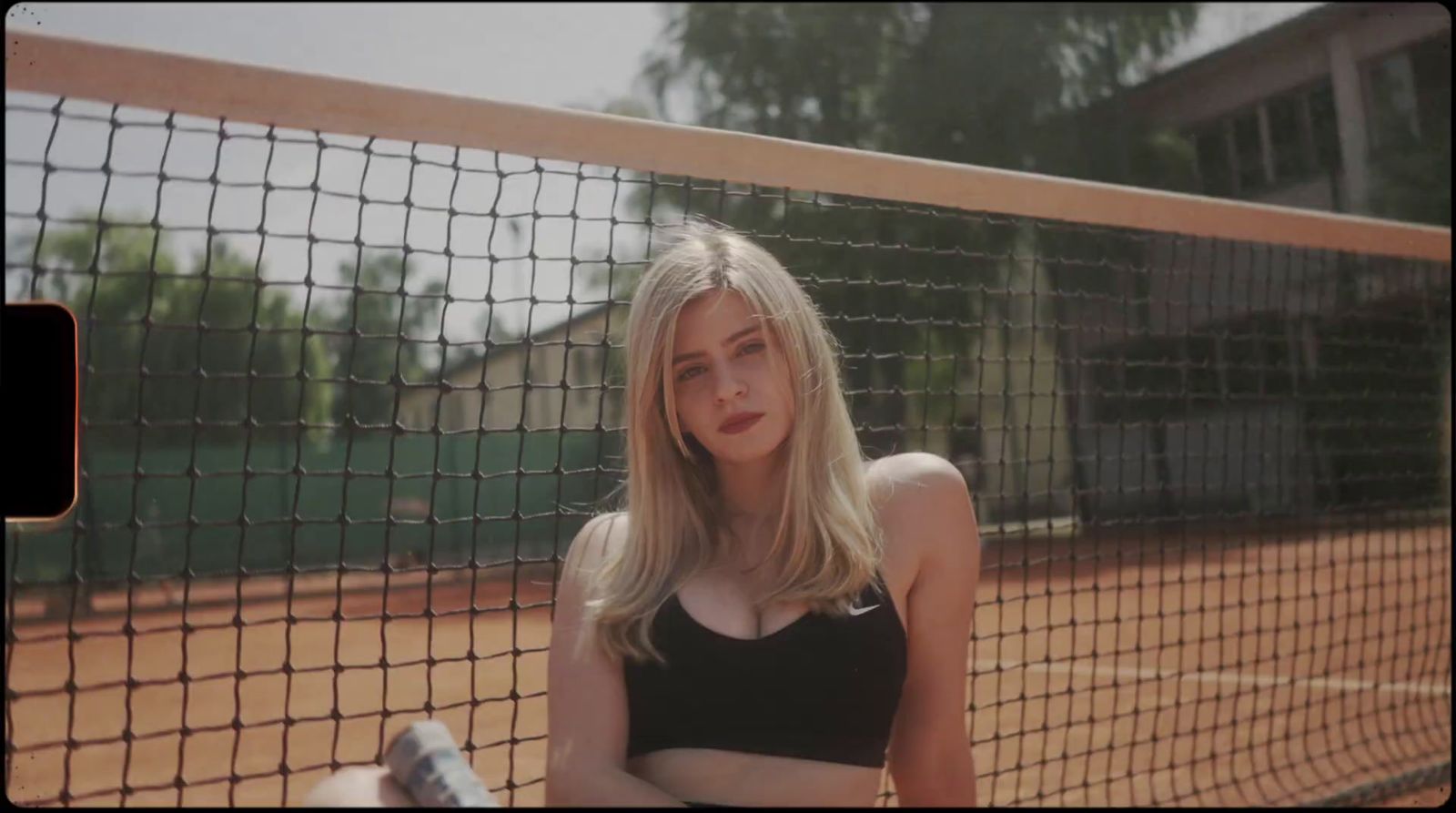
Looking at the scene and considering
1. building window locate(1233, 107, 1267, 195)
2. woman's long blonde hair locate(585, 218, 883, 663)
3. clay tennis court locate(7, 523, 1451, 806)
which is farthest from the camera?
building window locate(1233, 107, 1267, 195)

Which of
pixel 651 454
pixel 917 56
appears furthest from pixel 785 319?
pixel 917 56

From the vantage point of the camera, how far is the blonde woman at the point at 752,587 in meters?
1.81

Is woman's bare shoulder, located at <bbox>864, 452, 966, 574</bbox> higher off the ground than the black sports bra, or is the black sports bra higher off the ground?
woman's bare shoulder, located at <bbox>864, 452, 966, 574</bbox>

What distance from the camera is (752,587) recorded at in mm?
1955

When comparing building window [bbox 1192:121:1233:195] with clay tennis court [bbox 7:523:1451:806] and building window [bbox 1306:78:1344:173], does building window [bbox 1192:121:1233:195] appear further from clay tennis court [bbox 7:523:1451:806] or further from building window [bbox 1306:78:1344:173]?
clay tennis court [bbox 7:523:1451:806]

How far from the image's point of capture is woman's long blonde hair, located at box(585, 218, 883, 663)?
6.35 feet

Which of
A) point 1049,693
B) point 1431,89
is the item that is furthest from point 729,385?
point 1431,89

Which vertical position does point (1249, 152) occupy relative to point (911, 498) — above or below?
above

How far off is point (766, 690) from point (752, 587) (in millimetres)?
200

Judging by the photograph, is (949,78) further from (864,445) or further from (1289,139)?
(864,445)

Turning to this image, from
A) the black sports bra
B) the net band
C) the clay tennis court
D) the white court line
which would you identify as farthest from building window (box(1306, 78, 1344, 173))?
the black sports bra

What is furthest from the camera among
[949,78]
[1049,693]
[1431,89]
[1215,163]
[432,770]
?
[949,78]

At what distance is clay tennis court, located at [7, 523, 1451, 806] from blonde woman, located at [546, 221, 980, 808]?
0.55 m

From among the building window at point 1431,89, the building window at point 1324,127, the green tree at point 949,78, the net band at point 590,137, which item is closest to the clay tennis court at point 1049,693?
the net band at point 590,137
